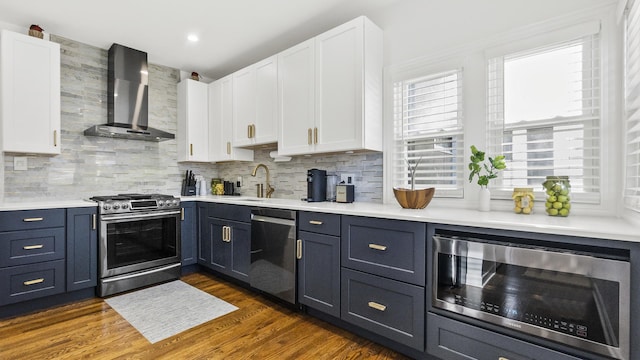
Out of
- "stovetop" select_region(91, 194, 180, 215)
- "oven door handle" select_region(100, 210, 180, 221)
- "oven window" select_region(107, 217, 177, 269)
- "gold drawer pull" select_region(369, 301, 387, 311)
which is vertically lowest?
"gold drawer pull" select_region(369, 301, 387, 311)

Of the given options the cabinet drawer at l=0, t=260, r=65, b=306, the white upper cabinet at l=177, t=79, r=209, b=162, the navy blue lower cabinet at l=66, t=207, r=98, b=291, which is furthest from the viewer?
the white upper cabinet at l=177, t=79, r=209, b=162

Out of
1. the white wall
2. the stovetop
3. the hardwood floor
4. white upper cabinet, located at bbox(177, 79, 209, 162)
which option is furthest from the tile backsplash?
the hardwood floor

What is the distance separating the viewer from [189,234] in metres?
3.69

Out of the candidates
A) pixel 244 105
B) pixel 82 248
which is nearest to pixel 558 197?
pixel 244 105

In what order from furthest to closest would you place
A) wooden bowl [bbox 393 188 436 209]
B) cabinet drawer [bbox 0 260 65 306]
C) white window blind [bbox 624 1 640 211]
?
cabinet drawer [bbox 0 260 65 306]
wooden bowl [bbox 393 188 436 209]
white window blind [bbox 624 1 640 211]

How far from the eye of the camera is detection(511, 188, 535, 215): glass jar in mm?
1952

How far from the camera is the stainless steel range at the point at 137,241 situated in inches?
118

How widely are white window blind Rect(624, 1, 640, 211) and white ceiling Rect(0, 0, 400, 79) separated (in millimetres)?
1608

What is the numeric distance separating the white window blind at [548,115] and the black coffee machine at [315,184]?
1.47 meters

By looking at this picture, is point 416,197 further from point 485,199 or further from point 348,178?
point 348,178

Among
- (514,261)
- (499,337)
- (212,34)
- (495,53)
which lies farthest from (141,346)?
(495,53)

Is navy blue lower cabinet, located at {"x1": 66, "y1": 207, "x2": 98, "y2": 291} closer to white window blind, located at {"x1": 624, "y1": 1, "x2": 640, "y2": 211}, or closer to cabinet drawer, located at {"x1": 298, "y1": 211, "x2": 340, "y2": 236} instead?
cabinet drawer, located at {"x1": 298, "y1": 211, "x2": 340, "y2": 236}

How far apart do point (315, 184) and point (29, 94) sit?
110 inches

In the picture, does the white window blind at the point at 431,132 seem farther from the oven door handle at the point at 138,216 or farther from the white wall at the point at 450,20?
the oven door handle at the point at 138,216
